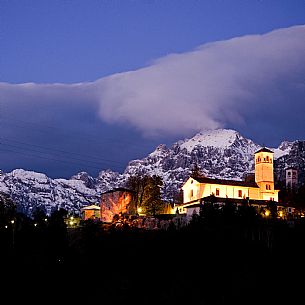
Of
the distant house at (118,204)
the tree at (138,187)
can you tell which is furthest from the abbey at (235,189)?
the distant house at (118,204)

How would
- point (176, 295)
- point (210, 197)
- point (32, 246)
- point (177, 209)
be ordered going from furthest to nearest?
1. point (177, 209)
2. point (210, 197)
3. point (32, 246)
4. point (176, 295)

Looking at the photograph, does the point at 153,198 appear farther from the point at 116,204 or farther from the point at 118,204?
the point at 116,204

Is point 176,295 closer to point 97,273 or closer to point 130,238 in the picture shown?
point 97,273

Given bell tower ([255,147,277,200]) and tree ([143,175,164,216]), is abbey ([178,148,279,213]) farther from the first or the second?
tree ([143,175,164,216])

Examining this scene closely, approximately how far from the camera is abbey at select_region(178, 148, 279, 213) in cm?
8044

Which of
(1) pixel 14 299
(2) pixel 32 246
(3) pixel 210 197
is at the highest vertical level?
(3) pixel 210 197

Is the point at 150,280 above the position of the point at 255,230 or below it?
below

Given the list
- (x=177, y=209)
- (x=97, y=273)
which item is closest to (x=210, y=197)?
(x=177, y=209)

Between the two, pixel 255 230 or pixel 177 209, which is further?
pixel 177 209

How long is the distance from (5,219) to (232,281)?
134 feet

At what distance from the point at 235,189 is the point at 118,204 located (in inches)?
698

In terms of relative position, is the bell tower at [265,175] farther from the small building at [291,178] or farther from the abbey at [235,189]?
the small building at [291,178]

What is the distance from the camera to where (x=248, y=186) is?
272 feet

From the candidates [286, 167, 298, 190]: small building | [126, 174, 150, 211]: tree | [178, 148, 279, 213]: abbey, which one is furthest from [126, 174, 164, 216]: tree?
[286, 167, 298, 190]: small building
